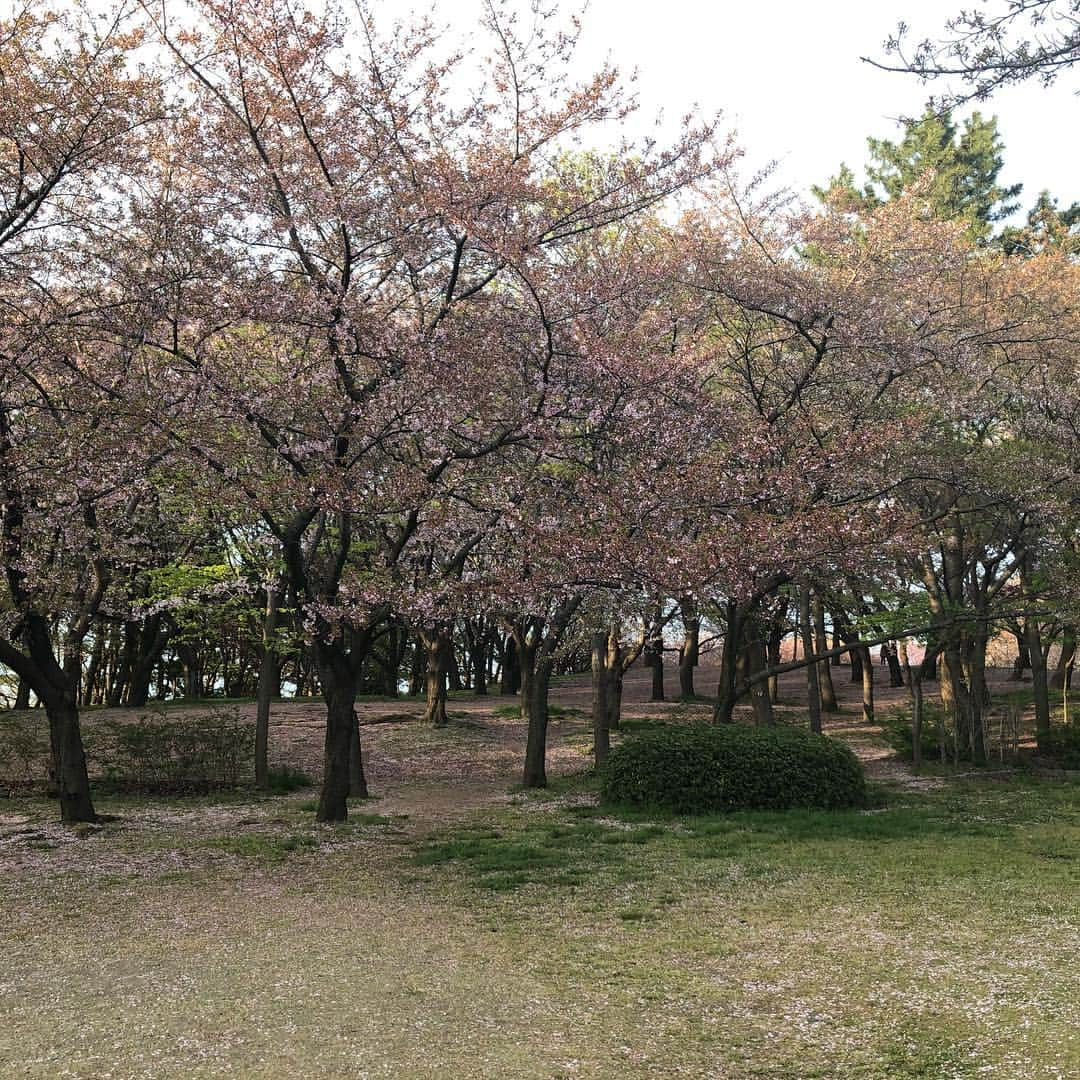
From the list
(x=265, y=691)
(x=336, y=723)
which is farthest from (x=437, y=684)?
(x=336, y=723)

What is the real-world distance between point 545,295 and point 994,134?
25.4m

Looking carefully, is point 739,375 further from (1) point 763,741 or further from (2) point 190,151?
(2) point 190,151

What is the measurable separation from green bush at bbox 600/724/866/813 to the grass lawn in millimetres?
981

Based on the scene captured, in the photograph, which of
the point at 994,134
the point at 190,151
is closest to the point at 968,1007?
the point at 190,151

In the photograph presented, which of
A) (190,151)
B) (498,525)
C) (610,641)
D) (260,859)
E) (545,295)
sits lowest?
(260,859)

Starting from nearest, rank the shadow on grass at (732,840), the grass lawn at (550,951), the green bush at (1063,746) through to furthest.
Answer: the grass lawn at (550,951)
the shadow on grass at (732,840)
the green bush at (1063,746)

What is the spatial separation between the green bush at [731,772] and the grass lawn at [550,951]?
3.22ft

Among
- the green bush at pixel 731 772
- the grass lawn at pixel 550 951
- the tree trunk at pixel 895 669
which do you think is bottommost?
the grass lawn at pixel 550 951

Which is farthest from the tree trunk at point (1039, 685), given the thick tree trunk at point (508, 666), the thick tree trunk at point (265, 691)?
the thick tree trunk at point (508, 666)

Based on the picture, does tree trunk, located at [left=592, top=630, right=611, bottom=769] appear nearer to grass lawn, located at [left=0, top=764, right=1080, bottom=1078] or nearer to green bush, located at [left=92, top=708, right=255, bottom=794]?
grass lawn, located at [left=0, top=764, right=1080, bottom=1078]

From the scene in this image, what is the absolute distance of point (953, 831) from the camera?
1146 cm

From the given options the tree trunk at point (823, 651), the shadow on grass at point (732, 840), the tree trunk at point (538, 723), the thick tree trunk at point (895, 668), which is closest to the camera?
the shadow on grass at point (732, 840)

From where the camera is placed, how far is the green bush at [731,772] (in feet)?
42.5

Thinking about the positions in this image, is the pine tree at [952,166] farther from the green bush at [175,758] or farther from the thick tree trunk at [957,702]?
the green bush at [175,758]
